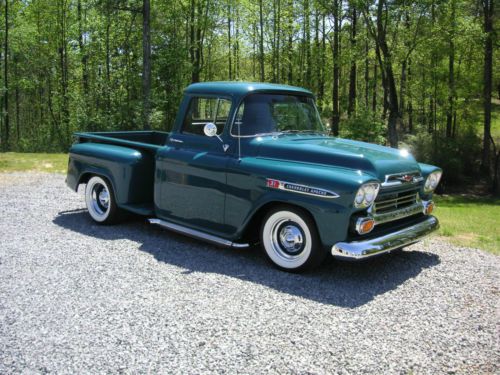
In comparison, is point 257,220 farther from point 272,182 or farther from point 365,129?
point 365,129

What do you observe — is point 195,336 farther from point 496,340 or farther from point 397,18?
point 397,18

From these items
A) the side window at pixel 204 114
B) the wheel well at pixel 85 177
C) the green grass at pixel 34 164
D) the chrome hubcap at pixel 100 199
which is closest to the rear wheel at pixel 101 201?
the chrome hubcap at pixel 100 199

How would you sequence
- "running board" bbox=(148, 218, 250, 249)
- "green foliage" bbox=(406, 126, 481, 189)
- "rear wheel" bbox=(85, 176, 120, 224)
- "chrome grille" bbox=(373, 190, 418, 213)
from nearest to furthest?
1. "chrome grille" bbox=(373, 190, 418, 213)
2. "running board" bbox=(148, 218, 250, 249)
3. "rear wheel" bbox=(85, 176, 120, 224)
4. "green foliage" bbox=(406, 126, 481, 189)

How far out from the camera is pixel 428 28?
19.7 meters

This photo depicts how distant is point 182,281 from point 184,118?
2303 millimetres

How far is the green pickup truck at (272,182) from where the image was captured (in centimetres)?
475

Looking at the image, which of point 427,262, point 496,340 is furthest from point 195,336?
point 427,262

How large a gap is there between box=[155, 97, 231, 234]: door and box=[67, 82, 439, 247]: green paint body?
1 centimetres

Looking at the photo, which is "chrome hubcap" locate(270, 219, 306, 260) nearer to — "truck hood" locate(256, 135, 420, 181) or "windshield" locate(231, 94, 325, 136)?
"truck hood" locate(256, 135, 420, 181)

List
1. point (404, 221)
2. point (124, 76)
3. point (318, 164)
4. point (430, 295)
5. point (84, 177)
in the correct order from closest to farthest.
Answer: point (430, 295)
point (318, 164)
point (404, 221)
point (84, 177)
point (124, 76)

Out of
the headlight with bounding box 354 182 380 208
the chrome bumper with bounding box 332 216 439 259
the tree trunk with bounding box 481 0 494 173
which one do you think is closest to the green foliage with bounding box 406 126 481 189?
the tree trunk with bounding box 481 0 494 173

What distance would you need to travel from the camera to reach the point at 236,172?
5.46 m

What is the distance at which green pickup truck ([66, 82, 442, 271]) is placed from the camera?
4.75 metres

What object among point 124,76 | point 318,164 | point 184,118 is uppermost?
point 124,76
